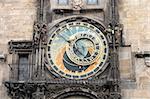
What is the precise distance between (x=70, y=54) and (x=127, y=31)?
188 centimetres

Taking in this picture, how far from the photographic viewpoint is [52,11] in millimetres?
14969

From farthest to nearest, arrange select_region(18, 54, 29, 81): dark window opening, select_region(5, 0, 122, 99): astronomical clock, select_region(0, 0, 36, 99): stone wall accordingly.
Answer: select_region(0, 0, 36, 99): stone wall, select_region(18, 54, 29, 81): dark window opening, select_region(5, 0, 122, 99): astronomical clock

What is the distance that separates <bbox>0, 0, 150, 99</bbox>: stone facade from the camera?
45.3 ft

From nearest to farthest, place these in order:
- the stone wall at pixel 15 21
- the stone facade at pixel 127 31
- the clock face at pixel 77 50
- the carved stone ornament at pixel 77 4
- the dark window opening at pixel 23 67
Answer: the stone facade at pixel 127 31, the clock face at pixel 77 50, the dark window opening at pixel 23 67, the stone wall at pixel 15 21, the carved stone ornament at pixel 77 4

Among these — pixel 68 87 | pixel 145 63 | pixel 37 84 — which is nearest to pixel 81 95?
pixel 68 87

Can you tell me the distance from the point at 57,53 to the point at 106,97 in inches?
80.6

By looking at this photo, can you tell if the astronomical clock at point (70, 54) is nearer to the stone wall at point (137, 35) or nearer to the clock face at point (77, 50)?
the clock face at point (77, 50)

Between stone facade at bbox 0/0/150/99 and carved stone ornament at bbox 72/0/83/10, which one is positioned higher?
carved stone ornament at bbox 72/0/83/10

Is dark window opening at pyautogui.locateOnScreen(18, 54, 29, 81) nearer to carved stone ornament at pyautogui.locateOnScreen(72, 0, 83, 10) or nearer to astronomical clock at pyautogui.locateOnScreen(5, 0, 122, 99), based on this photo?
astronomical clock at pyautogui.locateOnScreen(5, 0, 122, 99)

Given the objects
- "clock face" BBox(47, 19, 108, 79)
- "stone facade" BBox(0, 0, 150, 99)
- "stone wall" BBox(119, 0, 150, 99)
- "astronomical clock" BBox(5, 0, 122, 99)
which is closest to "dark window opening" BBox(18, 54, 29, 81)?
"astronomical clock" BBox(5, 0, 122, 99)

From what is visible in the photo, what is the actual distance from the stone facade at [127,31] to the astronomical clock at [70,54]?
256 mm

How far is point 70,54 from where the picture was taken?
14273 millimetres

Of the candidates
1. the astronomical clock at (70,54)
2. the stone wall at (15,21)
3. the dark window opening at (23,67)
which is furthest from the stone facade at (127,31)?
the dark window opening at (23,67)

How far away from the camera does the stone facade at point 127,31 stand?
13.8 metres
